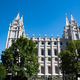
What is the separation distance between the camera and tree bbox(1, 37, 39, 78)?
24.4 metres

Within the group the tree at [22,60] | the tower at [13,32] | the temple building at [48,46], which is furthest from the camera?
the tower at [13,32]

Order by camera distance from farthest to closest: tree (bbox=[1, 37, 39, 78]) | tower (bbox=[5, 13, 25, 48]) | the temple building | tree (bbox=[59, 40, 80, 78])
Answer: tower (bbox=[5, 13, 25, 48])
the temple building
tree (bbox=[1, 37, 39, 78])
tree (bbox=[59, 40, 80, 78])

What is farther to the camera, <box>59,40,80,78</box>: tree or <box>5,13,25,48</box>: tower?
<box>5,13,25,48</box>: tower

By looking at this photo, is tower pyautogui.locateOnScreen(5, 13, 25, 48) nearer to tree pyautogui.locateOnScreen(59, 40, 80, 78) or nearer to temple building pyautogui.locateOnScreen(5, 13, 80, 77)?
temple building pyautogui.locateOnScreen(5, 13, 80, 77)

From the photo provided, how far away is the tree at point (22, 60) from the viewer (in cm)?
2443

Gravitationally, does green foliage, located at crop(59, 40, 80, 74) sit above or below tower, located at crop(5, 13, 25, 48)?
below

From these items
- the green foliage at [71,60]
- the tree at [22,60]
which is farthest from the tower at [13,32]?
the green foliage at [71,60]

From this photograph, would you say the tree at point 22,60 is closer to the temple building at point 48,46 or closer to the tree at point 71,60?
the tree at point 71,60

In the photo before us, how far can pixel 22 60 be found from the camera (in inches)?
1003

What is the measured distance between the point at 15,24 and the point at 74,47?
3040 cm

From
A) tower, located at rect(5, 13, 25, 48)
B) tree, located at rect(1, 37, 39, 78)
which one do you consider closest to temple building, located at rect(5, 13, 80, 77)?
tower, located at rect(5, 13, 25, 48)

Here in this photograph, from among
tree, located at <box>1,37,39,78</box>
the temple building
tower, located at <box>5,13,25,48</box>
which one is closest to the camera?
tree, located at <box>1,37,39,78</box>

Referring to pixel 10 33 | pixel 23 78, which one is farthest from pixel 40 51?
pixel 23 78

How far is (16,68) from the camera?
2445 cm
